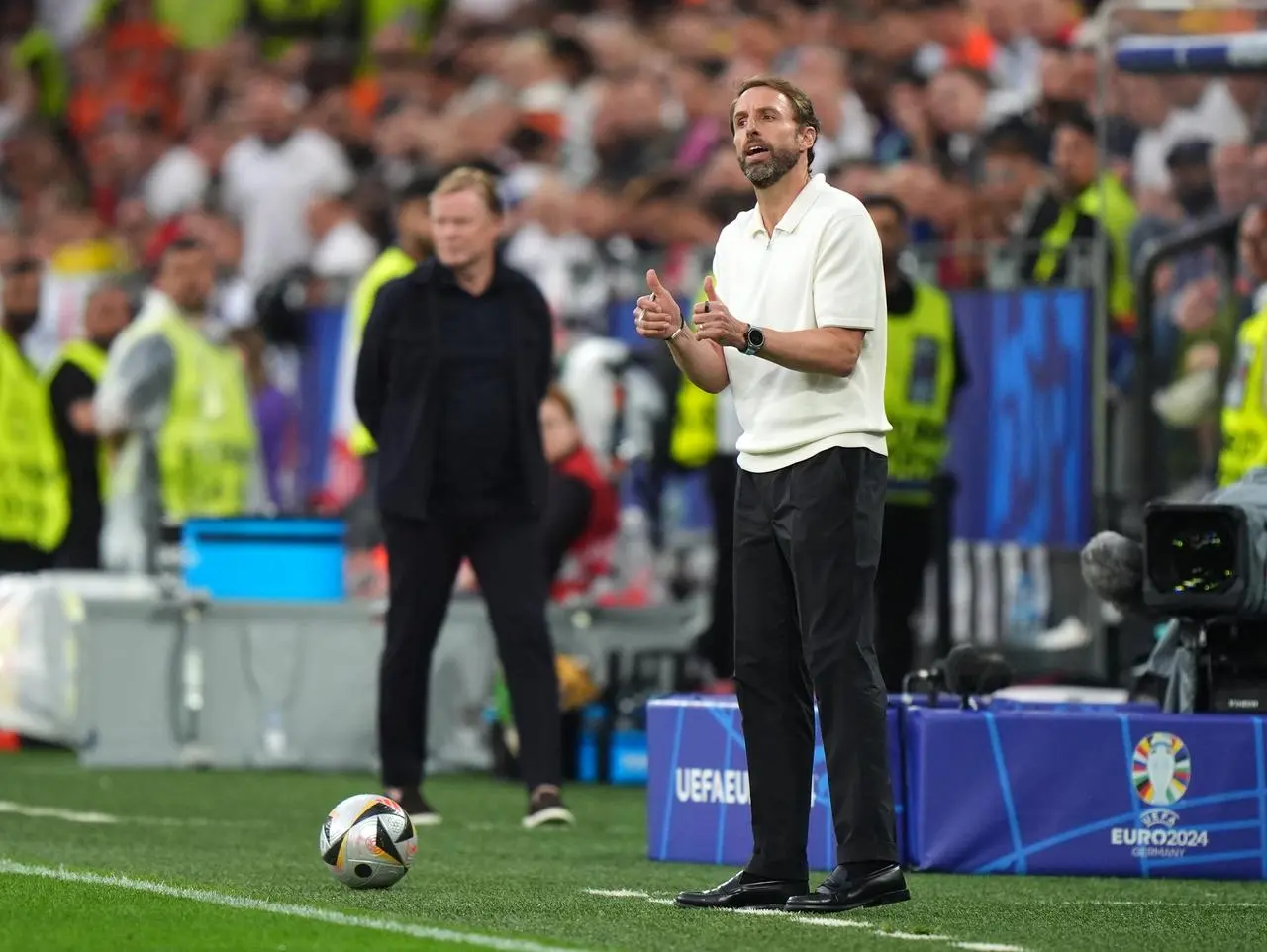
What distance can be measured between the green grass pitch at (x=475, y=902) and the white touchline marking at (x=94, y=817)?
0.03 feet

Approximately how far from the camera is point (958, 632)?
13.3 metres

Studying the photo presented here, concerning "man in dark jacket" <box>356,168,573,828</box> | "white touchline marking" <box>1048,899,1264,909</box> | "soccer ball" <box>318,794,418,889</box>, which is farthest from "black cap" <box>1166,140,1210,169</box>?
"soccer ball" <box>318,794,418,889</box>

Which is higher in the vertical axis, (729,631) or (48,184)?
(48,184)

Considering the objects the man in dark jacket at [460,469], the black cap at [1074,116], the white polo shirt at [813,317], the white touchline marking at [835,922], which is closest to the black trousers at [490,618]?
the man in dark jacket at [460,469]

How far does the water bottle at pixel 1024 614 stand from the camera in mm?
12773

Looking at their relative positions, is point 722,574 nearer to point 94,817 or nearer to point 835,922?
point 94,817

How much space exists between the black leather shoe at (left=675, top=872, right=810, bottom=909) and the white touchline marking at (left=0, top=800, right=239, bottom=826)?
3.17m

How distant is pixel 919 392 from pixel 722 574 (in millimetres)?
1664

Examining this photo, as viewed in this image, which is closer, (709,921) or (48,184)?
(709,921)

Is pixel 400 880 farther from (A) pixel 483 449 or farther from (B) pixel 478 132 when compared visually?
(B) pixel 478 132

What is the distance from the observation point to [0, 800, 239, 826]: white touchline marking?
977 centimetres

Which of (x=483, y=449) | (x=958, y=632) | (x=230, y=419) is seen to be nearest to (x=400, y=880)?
(x=483, y=449)

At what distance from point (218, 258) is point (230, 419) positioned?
5.00 meters

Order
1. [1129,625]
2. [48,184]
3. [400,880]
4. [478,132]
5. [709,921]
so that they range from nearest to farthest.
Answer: [709,921]
[400,880]
[1129,625]
[478,132]
[48,184]
